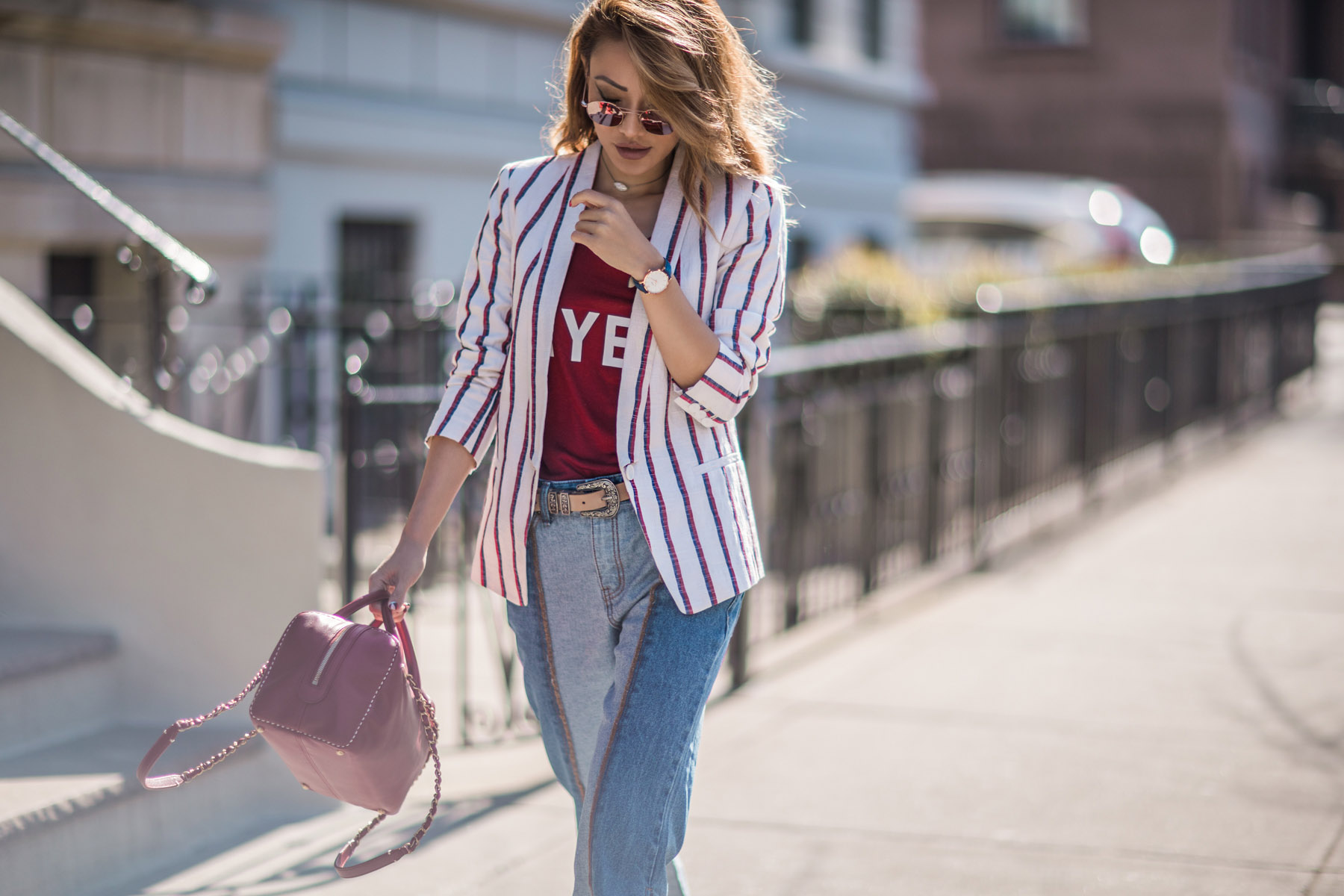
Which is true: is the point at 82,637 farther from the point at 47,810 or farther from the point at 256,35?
the point at 256,35

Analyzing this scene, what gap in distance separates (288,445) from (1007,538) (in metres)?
3.88

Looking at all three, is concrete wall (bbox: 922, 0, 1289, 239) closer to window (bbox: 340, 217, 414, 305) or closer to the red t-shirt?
window (bbox: 340, 217, 414, 305)

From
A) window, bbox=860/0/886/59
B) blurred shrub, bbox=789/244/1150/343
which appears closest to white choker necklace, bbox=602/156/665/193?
blurred shrub, bbox=789/244/1150/343

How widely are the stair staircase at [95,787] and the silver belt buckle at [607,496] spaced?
168 centimetres

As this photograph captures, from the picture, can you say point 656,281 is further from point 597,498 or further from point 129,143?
point 129,143

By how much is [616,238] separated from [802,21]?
554 inches

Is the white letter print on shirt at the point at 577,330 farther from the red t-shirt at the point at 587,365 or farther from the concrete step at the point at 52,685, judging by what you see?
the concrete step at the point at 52,685

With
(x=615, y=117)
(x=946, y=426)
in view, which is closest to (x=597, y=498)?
(x=615, y=117)

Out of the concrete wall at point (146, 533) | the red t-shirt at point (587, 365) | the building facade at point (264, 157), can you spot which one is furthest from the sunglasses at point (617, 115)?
the building facade at point (264, 157)

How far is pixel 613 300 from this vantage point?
282 centimetres

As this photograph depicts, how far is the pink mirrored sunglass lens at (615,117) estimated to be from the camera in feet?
9.07

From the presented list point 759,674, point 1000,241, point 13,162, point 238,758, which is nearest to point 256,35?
point 13,162

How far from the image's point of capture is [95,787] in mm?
3869

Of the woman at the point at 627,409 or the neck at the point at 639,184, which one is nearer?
the woman at the point at 627,409
